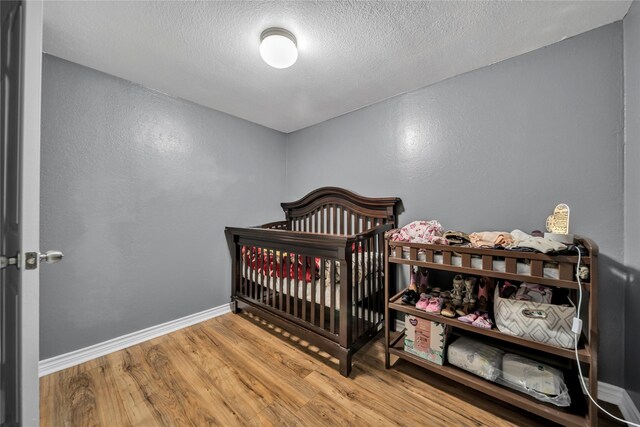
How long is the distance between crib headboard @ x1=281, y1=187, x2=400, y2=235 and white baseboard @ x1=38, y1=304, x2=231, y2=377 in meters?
1.30

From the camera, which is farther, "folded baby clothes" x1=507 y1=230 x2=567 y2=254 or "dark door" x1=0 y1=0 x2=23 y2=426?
"folded baby clothes" x1=507 y1=230 x2=567 y2=254

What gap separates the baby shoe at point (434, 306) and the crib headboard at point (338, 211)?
0.78 metres

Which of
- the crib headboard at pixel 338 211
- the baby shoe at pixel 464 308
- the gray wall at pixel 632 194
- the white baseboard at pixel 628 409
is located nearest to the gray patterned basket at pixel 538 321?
the baby shoe at pixel 464 308

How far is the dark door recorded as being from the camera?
68 centimetres

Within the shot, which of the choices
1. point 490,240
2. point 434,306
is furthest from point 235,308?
point 490,240

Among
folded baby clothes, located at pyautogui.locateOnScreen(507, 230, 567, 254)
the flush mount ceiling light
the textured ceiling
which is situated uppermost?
the textured ceiling

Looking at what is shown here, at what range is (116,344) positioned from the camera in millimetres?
1802

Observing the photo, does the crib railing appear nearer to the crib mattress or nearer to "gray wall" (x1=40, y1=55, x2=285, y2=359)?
the crib mattress

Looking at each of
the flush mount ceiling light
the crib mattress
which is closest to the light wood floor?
the crib mattress

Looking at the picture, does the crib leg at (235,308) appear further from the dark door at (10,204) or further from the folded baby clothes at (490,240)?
the folded baby clothes at (490,240)

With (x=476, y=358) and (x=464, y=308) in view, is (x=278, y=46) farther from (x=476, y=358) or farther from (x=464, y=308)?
(x=476, y=358)

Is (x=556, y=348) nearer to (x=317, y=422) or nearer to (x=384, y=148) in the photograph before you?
(x=317, y=422)

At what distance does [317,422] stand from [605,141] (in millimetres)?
2129

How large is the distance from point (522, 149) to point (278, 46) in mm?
1646
